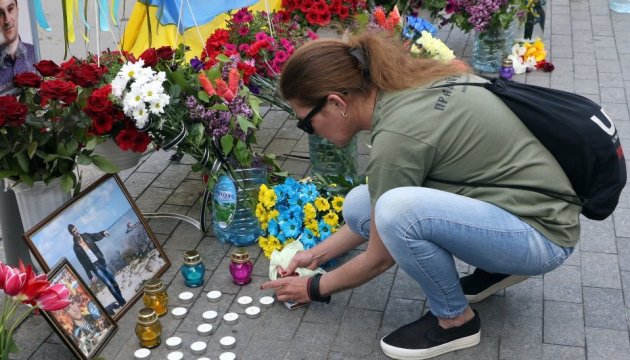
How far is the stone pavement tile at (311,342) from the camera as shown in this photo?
9.75 feet

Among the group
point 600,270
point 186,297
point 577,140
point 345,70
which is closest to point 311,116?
point 345,70

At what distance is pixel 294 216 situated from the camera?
358cm

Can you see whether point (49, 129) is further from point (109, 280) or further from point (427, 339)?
point (427, 339)

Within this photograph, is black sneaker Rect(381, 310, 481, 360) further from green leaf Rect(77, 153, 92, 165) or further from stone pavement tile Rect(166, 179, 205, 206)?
stone pavement tile Rect(166, 179, 205, 206)

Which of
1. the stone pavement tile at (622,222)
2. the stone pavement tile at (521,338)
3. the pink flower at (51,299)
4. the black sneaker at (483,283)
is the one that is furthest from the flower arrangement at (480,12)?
the pink flower at (51,299)

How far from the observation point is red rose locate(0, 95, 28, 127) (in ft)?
9.56

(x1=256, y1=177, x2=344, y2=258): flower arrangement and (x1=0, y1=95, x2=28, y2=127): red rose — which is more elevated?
(x1=0, y1=95, x2=28, y2=127): red rose

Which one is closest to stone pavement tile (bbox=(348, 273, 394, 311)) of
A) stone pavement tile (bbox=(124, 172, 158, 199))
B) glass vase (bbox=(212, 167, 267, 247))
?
glass vase (bbox=(212, 167, 267, 247))

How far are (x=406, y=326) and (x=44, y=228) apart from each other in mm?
1328

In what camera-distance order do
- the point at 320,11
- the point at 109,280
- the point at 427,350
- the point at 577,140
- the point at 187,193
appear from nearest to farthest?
the point at 577,140 < the point at 427,350 < the point at 109,280 < the point at 187,193 < the point at 320,11

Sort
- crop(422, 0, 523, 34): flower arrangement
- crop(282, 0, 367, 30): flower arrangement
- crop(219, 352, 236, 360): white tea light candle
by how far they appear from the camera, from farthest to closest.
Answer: crop(422, 0, 523, 34): flower arrangement < crop(282, 0, 367, 30): flower arrangement < crop(219, 352, 236, 360): white tea light candle

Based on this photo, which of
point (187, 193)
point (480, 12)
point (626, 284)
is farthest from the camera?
point (480, 12)

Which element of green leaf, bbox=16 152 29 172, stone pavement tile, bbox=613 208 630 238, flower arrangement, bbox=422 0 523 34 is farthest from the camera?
flower arrangement, bbox=422 0 523 34

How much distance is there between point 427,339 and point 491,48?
3.33 meters
